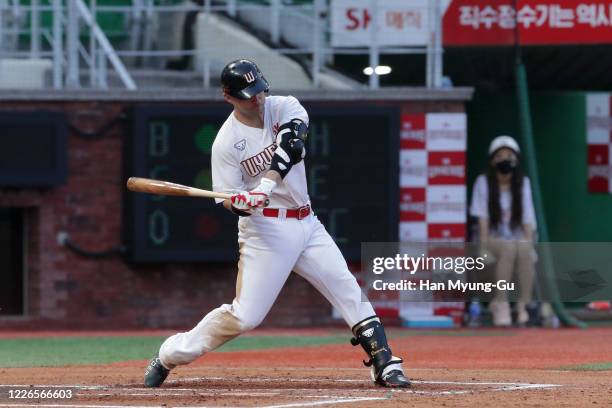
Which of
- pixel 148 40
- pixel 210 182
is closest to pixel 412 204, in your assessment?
pixel 210 182

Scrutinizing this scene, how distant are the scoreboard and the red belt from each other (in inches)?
276

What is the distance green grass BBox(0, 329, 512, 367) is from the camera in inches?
471

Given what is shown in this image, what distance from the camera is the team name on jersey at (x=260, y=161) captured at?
8.64m

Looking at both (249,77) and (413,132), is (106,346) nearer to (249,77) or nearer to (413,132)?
(413,132)

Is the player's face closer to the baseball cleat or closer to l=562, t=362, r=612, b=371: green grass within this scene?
the baseball cleat

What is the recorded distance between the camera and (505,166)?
1627cm

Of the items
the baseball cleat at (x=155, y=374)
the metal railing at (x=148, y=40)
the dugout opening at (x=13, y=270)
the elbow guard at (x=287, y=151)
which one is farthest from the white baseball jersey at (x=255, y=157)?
the dugout opening at (x=13, y=270)

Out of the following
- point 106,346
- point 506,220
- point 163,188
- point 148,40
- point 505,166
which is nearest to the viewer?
point 163,188

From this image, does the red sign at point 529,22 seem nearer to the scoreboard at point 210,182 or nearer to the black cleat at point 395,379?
the scoreboard at point 210,182

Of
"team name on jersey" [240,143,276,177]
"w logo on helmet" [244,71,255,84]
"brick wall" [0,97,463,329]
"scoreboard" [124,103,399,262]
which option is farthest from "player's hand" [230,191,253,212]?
"brick wall" [0,97,463,329]

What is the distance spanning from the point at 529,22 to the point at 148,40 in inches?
185

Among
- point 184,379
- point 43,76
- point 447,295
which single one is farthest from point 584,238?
point 184,379

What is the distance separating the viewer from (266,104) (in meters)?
8.75

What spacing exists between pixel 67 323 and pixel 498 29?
5623 millimetres
